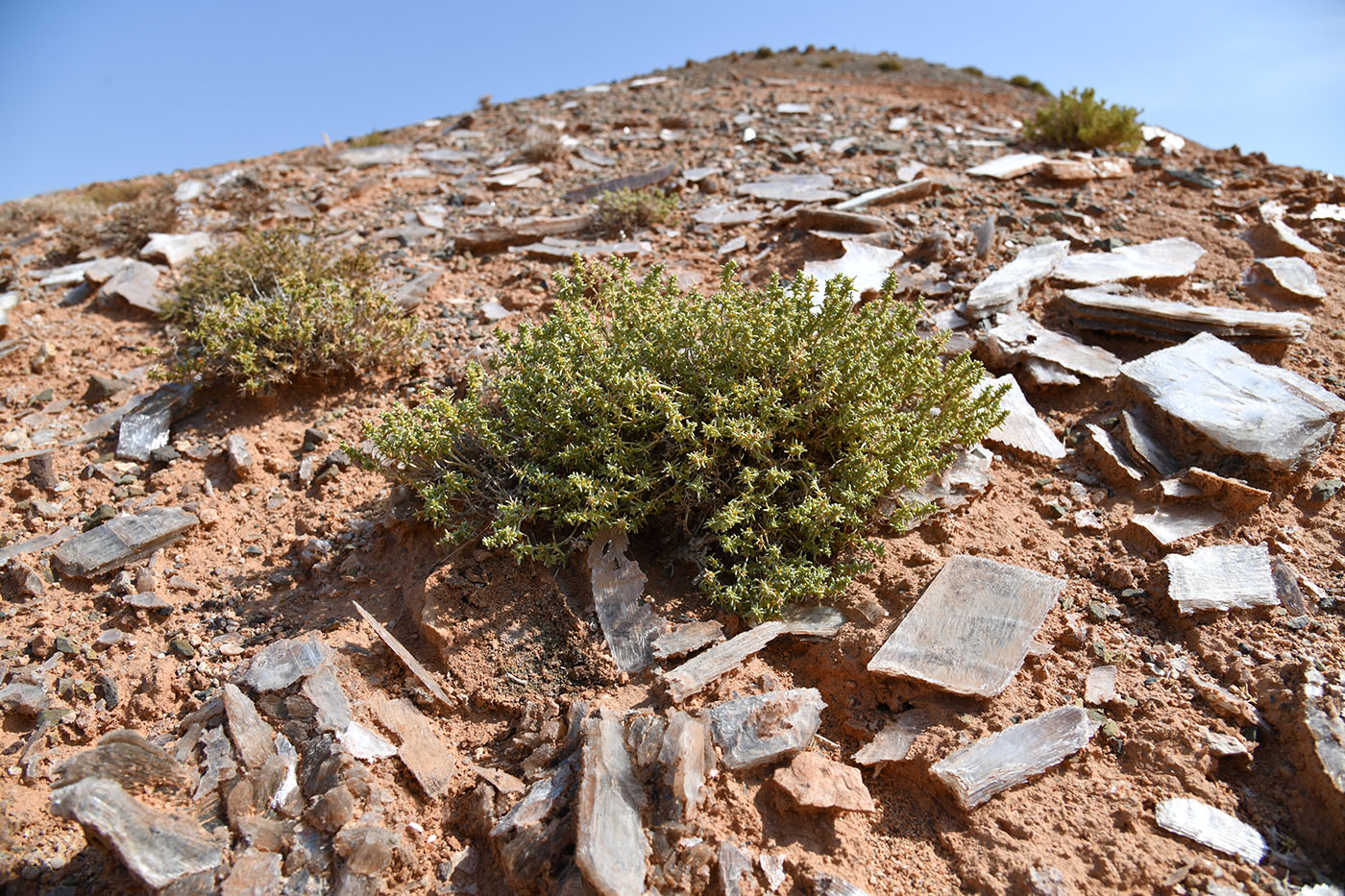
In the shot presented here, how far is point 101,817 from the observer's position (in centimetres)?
242

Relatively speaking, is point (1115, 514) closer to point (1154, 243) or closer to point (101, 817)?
point (1154, 243)

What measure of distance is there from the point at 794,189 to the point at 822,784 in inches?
208

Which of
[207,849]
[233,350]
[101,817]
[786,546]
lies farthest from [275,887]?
[233,350]

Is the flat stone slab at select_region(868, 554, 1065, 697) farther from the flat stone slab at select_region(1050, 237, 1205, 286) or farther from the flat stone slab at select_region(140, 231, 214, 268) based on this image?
the flat stone slab at select_region(140, 231, 214, 268)

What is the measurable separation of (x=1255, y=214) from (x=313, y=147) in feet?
34.6

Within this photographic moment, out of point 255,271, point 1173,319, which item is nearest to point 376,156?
point 255,271

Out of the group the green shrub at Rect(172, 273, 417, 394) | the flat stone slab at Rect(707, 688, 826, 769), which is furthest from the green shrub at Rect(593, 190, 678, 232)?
the flat stone slab at Rect(707, 688, 826, 769)

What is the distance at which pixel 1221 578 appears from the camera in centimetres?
319

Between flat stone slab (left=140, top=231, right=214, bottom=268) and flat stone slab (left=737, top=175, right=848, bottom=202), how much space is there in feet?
15.5

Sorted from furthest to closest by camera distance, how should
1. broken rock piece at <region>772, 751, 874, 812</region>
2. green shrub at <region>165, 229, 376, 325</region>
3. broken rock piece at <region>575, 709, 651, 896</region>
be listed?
1. green shrub at <region>165, 229, 376, 325</region>
2. broken rock piece at <region>772, 751, 874, 812</region>
3. broken rock piece at <region>575, 709, 651, 896</region>

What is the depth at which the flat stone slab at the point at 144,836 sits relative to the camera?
2.37m

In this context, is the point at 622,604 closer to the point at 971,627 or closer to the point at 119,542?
the point at 971,627

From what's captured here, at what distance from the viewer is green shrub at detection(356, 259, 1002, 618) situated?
10.2 ft

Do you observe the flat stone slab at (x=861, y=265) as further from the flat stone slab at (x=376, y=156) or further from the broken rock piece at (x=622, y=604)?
the flat stone slab at (x=376, y=156)
